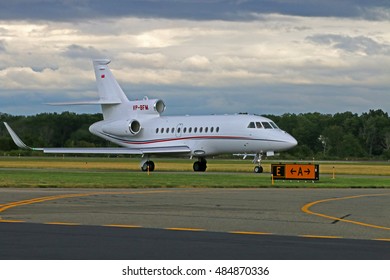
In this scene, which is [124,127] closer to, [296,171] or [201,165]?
[201,165]

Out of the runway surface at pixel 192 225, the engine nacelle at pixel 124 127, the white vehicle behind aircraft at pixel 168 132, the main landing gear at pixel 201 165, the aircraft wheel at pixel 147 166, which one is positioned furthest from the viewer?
the engine nacelle at pixel 124 127

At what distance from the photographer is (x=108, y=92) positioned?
222 ft

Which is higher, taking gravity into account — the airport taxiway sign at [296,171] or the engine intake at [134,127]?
the engine intake at [134,127]

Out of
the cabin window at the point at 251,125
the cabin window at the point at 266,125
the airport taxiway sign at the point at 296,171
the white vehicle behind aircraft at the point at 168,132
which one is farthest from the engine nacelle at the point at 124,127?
the airport taxiway sign at the point at 296,171

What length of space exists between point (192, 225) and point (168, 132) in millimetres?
42808

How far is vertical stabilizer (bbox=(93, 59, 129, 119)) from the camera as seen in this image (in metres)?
67.2

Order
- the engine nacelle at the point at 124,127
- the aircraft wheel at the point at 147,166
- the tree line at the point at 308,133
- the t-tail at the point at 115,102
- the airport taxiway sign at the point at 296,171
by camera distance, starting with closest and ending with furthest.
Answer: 1. the airport taxiway sign at the point at 296,171
2. the aircraft wheel at the point at 147,166
3. the engine nacelle at the point at 124,127
4. the t-tail at the point at 115,102
5. the tree line at the point at 308,133

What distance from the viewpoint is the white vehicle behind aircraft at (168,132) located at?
57562mm

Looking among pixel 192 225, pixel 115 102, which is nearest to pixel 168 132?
pixel 115 102

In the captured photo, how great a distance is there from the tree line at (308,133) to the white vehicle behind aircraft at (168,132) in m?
46.3

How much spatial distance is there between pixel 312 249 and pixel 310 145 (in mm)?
137094

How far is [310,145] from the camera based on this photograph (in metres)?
152

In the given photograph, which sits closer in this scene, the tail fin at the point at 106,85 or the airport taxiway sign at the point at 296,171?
the airport taxiway sign at the point at 296,171

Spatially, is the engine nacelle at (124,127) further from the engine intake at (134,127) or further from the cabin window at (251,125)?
the cabin window at (251,125)
